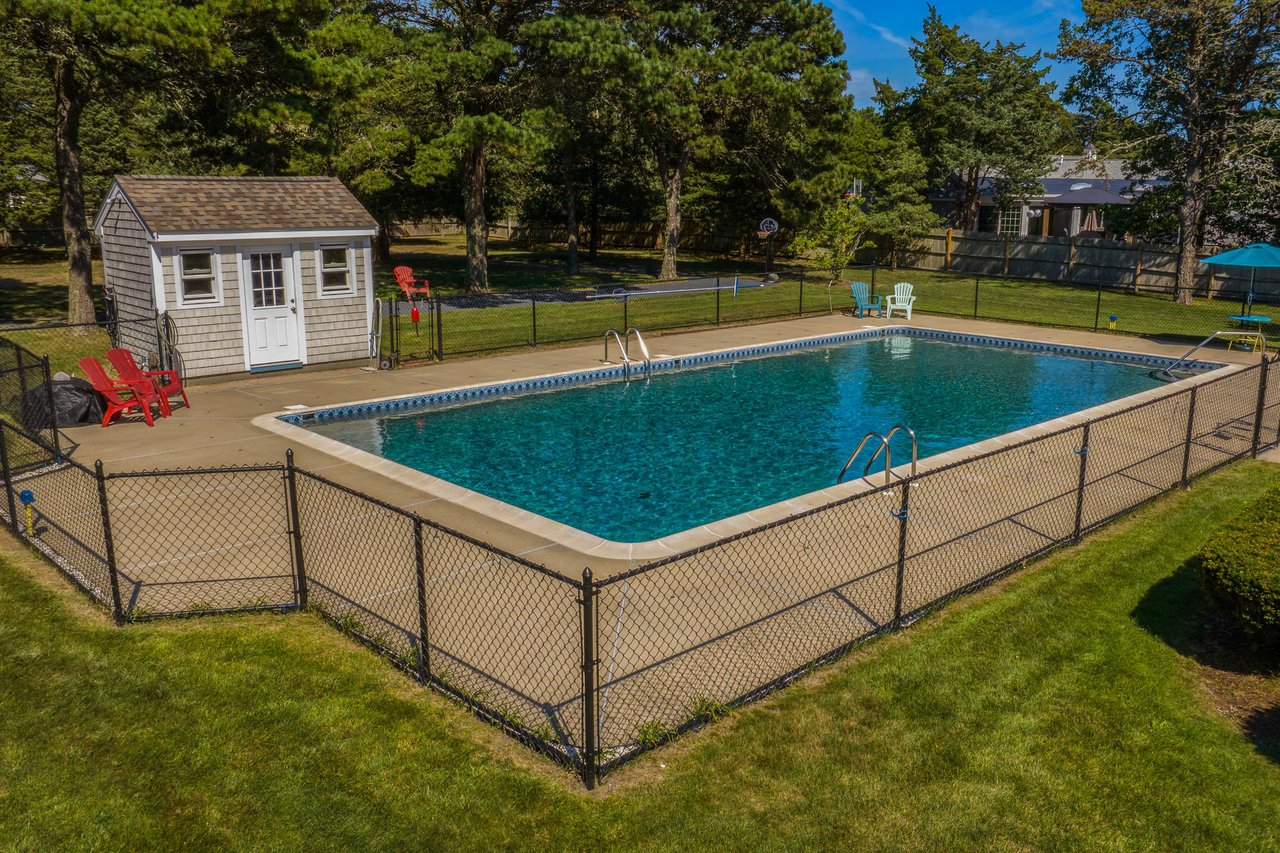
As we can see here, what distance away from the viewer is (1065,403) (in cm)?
1638

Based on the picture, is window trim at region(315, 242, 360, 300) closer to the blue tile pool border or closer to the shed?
the shed

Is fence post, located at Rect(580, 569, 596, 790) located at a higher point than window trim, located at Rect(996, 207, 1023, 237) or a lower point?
lower

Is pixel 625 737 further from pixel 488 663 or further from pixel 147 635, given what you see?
pixel 147 635

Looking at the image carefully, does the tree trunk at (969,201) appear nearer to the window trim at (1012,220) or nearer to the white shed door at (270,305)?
the window trim at (1012,220)

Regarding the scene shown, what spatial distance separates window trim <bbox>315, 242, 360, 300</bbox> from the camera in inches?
664

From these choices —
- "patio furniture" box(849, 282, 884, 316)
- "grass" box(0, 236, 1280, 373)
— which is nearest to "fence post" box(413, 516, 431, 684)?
"grass" box(0, 236, 1280, 373)

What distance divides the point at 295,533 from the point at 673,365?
12463 millimetres

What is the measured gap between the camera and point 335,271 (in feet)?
56.3

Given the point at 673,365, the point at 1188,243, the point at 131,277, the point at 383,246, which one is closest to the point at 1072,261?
the point at 1188,243

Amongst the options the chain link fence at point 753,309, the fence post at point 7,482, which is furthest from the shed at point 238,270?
the fence post at point 7,482

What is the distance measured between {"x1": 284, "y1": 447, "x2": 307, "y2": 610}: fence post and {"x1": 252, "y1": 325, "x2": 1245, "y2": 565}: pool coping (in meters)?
2.24

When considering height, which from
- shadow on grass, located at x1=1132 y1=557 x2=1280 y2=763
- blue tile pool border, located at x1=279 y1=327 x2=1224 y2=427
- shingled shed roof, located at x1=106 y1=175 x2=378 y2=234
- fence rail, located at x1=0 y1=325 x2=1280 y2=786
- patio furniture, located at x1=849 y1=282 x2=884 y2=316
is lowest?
shadow on grass, located at x1=1132 y1=557 x2=1280 y2=763

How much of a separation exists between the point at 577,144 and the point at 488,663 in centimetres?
3487

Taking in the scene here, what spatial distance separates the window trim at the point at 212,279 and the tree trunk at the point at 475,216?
11.8m
